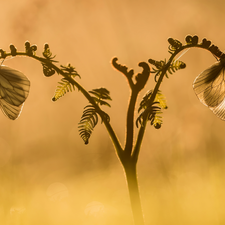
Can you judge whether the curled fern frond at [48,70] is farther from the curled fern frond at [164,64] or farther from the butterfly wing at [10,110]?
the curled fern frond at [164,64]

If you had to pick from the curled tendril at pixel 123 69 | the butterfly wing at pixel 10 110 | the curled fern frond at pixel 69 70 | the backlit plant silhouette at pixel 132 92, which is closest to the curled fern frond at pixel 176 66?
the backlit plant silhouette at pixel 132 92

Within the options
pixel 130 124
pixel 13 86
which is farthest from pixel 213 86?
pixel 13 86

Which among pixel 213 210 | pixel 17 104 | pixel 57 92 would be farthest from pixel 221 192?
pixel 17 104

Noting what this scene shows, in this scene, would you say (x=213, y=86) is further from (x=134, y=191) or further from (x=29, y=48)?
(x=29, y=48)

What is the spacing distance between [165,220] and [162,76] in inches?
56.9

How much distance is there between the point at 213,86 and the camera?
1.04m

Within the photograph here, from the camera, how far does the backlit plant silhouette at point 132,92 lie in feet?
3.26

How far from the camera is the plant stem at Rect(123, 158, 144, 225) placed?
948 millimetres

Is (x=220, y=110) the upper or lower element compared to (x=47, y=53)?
lower

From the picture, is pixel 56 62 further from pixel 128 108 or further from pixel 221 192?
pixel 221 192

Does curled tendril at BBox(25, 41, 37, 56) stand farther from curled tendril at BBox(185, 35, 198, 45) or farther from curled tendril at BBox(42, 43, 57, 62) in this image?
curled tendril at BBox(185, 35, 198, 45)

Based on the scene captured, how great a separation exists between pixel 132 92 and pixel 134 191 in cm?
44

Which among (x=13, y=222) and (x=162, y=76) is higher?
(x=162, y=76)

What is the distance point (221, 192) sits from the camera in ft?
6.59
